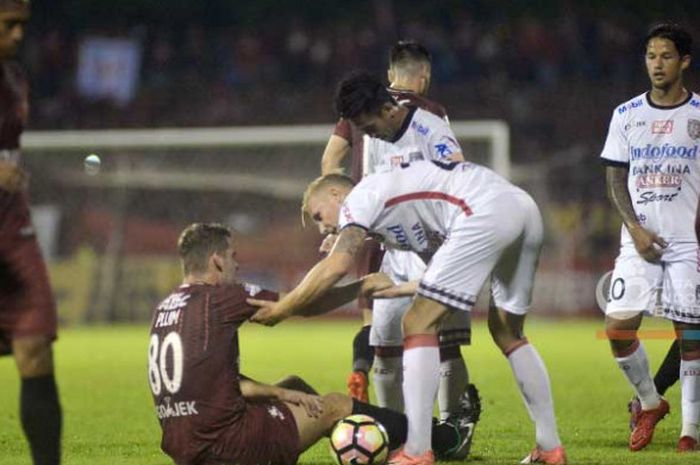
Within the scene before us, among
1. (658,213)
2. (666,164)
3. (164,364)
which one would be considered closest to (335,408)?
(164,364)

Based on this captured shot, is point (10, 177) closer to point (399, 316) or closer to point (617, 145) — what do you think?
point (399, 316)

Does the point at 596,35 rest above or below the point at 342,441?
above

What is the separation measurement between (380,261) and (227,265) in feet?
6.88

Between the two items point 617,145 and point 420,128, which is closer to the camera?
point 420,128

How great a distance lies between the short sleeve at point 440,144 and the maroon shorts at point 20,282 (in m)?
2.67

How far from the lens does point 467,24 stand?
1087 inches

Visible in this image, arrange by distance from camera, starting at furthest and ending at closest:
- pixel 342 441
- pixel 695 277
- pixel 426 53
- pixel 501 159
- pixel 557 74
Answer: pixel 557 74, pixel 501 159, pixel 426 53, pixel 695 277, pixel 342 441

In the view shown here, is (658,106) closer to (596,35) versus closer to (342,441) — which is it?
(342,441)

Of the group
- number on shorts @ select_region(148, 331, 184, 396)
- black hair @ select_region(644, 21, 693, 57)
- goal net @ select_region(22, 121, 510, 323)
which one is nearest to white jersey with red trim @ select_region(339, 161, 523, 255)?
number on shorts @ select_region(148, 331, 184, 396)

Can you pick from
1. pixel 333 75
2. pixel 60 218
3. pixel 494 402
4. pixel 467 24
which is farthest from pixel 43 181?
pixel 494 402

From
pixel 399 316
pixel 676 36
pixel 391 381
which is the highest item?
pixel 676 36

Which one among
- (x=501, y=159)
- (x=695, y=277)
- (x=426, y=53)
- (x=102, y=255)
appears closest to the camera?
(x=695, y=277)

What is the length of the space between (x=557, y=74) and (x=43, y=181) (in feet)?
32.5

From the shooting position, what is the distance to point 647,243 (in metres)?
7.76
